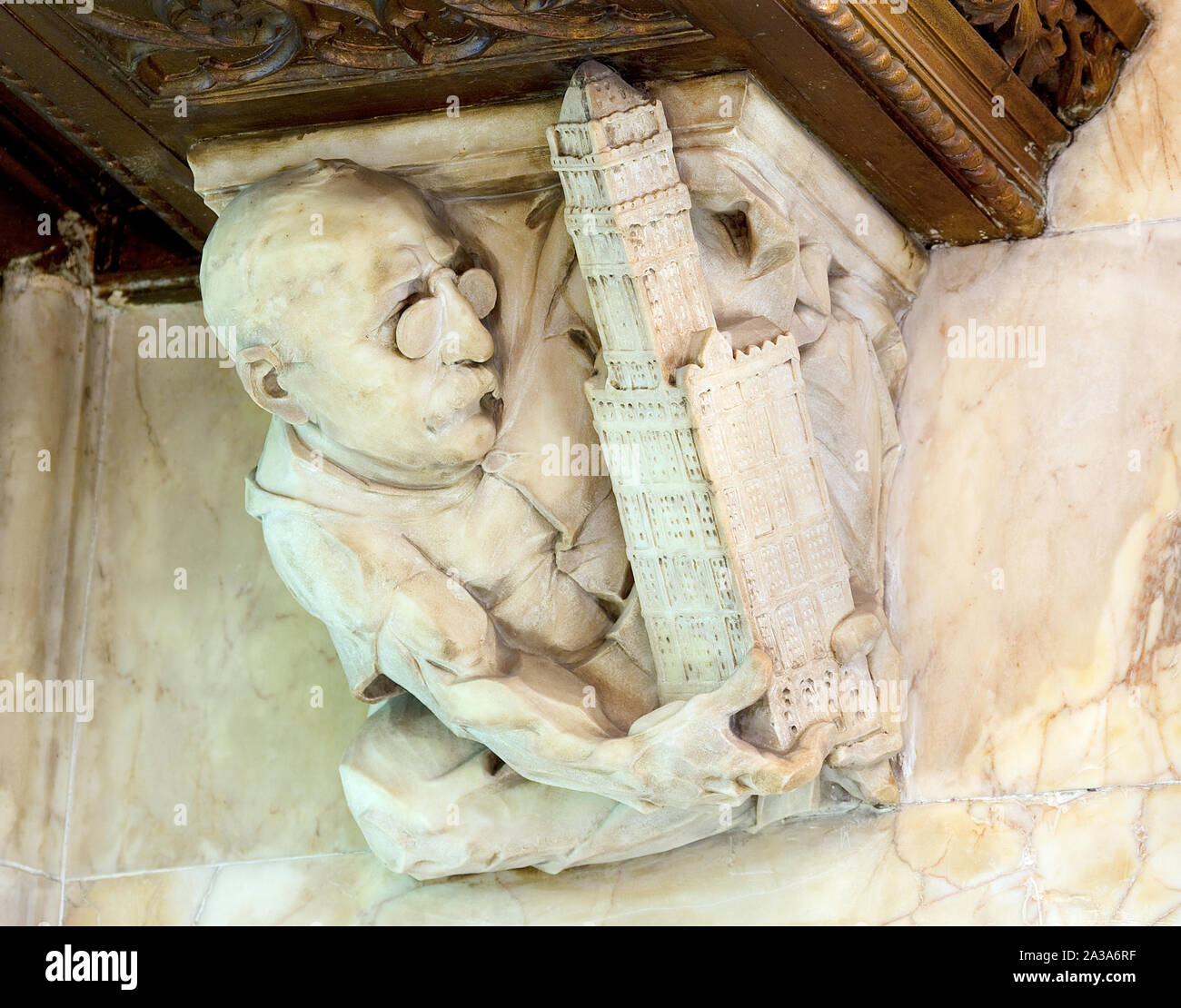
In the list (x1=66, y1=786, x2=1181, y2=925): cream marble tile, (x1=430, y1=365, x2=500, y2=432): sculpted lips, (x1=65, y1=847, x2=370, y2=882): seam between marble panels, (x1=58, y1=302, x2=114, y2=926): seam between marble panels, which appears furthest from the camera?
(x1=58, y1=302, x2=114, y2=926): seam between marble panels

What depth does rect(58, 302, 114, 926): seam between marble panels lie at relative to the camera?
3.12 metres

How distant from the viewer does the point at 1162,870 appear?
2.50 m

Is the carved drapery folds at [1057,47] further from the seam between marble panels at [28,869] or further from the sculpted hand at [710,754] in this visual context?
the seam between marble panels at [28,869]

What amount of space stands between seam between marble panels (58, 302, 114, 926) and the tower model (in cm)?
111

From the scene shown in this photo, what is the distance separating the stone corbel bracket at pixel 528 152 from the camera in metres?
2.36

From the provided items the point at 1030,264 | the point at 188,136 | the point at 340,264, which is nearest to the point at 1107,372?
the point at 1030,264

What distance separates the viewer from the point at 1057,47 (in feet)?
8.48

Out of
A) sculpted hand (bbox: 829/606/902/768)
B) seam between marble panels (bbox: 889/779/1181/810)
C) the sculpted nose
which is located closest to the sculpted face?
the sculpted nose

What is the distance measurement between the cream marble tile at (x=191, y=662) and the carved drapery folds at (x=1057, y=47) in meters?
1.33

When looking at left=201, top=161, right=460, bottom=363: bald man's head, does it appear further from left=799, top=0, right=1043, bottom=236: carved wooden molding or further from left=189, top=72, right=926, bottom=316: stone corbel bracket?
left=799, top=0, right=1043, bottom=236: carved wooden molding

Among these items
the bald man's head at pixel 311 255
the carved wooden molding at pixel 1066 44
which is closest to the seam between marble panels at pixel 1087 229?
the carved wooden molding at pixel 1066 44

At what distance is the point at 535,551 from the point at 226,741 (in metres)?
0.78

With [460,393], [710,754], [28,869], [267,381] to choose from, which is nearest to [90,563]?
[28,869]

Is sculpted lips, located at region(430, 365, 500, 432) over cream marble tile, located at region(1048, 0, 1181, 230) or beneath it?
beneath
